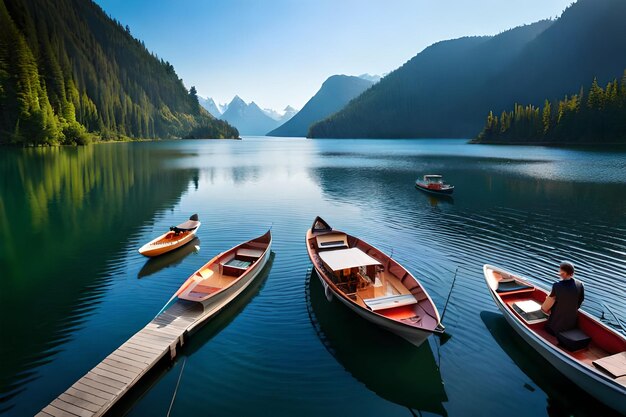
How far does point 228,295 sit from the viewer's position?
17.6 meters

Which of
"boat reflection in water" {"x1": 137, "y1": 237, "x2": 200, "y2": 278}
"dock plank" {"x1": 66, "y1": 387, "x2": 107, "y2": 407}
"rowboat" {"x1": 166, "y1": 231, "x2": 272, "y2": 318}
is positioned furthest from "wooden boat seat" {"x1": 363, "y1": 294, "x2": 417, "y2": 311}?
"boat reflection in water" {"x1": 137, "y1": 237, "x2": 200, "y2": 278}

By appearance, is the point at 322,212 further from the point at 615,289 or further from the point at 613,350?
the point at 613,350

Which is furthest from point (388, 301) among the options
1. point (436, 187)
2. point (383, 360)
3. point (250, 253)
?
point (436, 187)

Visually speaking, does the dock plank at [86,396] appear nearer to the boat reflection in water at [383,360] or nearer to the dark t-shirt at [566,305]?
the boat reflection in water at [383,360]

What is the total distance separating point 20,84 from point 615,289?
14331 centimetres

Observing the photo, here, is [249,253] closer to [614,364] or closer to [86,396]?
[86,396]

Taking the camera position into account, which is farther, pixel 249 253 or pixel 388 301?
pixel 249 253

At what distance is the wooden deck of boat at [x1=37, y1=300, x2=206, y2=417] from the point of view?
10117mm

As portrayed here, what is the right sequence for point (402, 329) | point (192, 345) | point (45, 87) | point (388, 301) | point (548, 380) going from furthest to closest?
point (45, 87)
point (388, 301)
point (192, 345)
point (402, 329)
point (548, 380)

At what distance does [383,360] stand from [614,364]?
774 cm

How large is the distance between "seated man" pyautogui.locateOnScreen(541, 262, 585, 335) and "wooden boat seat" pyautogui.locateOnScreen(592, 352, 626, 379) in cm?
181

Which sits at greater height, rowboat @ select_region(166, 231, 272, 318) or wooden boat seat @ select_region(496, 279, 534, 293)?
wooden boat seat @ select_region(496, 279, 534, 293)

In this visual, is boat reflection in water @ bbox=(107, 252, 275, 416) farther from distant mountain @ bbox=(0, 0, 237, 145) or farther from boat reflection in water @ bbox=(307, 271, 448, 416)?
distant mountain @ bbox=(0, 0, 237, 145)

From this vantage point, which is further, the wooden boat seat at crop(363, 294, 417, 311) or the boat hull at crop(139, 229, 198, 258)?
the boat hull at crop(139, 229, 198, 258)
